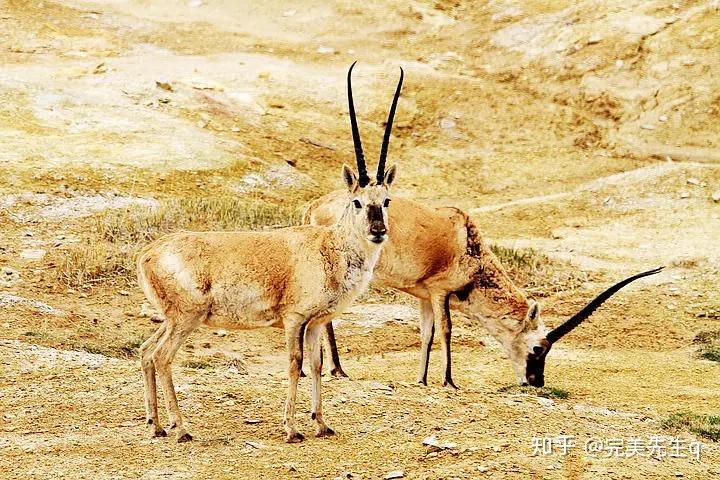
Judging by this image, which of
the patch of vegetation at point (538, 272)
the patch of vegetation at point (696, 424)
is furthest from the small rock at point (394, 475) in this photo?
the patch of vegetation at point (538, 272)

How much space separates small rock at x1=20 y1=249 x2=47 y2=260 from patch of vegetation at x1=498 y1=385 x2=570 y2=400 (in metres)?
8.55

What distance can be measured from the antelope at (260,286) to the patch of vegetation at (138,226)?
741cm

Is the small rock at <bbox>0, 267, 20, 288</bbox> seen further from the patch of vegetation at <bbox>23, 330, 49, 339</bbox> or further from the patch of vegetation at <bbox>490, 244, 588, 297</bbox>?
the patch of vegetation at <bbox>490, 244, 588, 297</bbox>

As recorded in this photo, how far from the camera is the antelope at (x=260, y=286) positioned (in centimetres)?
1083

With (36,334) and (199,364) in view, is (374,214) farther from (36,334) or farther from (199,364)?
(36,334)

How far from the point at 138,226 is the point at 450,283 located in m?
7.30

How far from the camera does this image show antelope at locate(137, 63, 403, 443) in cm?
1083

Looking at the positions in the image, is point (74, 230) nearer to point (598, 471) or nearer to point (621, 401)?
point (621, 401)

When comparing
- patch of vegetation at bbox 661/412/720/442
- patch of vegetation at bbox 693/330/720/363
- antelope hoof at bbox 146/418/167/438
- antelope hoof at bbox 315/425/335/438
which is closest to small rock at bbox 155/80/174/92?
patch of vegetation at bbox 693/330/720/363

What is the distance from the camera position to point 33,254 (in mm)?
19047

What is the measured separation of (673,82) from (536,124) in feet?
12.7

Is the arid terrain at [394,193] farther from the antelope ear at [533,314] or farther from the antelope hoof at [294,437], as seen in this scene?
the antelope ear at [533,314]

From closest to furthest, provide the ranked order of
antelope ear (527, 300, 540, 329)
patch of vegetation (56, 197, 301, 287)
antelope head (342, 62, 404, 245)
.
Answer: antelope head (342, 62, 404, 245) → antelope ear (527, 300, 540, 329) → patch of vegetation (56, 197, 301, 287)

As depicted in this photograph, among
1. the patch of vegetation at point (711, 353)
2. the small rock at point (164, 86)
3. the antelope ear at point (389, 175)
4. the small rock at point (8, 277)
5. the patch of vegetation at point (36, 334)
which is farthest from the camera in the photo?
the small rock at point (164, 86)
